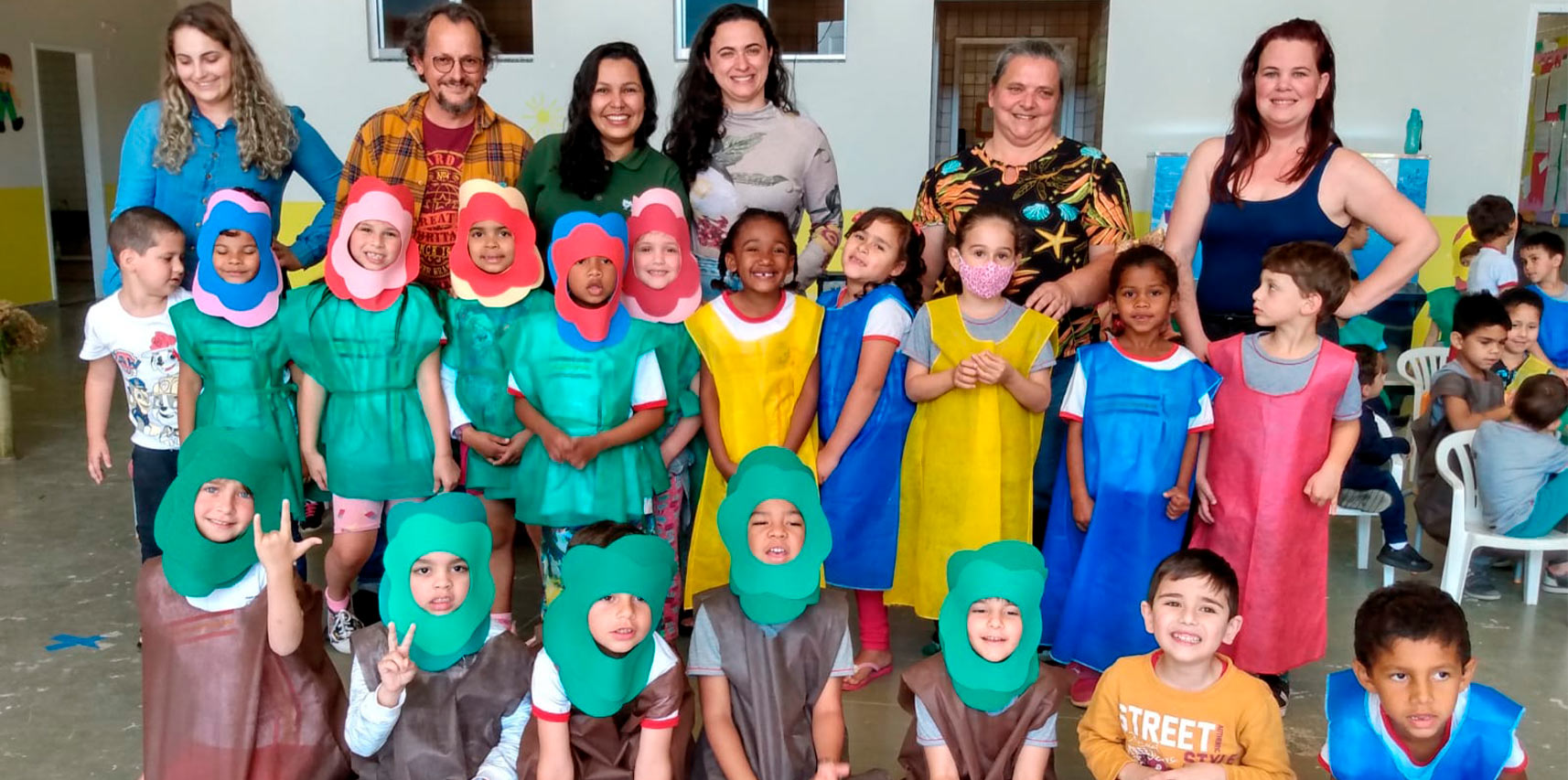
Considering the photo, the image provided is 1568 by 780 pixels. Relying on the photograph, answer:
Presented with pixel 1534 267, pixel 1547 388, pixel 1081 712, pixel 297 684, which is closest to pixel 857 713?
pixel 1081 712

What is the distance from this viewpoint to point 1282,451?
2.68 metres

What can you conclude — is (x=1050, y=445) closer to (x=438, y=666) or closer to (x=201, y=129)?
(x=438, y=666)

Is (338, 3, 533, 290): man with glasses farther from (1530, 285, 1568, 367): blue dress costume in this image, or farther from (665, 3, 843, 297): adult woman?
(1530, 285, 1568, 367): blue dress costume

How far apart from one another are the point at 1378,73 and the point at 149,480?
719 centimetres

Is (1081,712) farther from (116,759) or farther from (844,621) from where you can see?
(116,759)

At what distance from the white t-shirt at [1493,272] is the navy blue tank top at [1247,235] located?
374 centimetres

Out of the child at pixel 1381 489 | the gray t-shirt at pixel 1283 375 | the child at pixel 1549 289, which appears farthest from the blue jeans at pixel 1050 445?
the child at pixel 1549 289

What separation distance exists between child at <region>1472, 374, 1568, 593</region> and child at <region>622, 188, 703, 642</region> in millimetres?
2595

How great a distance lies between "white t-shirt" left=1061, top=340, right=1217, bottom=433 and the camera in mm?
2729

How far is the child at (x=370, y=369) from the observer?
2.83 meters

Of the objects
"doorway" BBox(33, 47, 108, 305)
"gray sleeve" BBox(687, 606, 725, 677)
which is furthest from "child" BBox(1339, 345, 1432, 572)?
"doorway" BBox(33, 47, 108, 305)

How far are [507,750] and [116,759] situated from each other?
3.55ft

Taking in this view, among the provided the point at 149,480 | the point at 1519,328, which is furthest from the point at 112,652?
the point at 1519,328

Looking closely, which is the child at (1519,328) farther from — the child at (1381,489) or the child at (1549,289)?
the child at (1381,489)
